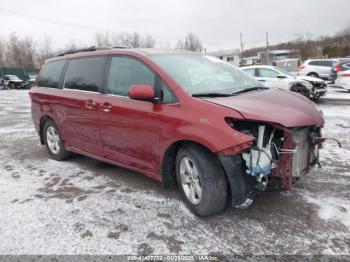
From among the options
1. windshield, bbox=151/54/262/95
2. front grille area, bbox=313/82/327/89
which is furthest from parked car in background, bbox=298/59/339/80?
windshield, bbox=151/54/262/95

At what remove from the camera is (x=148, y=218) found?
3408mm

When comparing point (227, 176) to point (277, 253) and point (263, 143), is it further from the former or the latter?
point (277, 253)

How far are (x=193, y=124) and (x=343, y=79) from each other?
13.4 m

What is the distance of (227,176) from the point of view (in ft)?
9.88

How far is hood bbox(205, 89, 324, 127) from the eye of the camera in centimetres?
297

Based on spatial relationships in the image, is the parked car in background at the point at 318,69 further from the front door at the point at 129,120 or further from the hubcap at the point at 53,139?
the front door at the point at 129,120

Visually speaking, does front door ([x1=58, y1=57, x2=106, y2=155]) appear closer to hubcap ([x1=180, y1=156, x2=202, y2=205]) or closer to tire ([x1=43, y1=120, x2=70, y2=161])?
tire ([x1=43, y1=120, x2=70, y2=161])

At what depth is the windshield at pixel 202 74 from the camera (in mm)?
3627

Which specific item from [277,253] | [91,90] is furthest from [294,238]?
[91,90]

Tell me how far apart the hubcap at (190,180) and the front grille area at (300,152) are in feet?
3.22

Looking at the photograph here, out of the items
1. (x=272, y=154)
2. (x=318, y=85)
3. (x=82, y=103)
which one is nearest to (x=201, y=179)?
(x=272, y=154)

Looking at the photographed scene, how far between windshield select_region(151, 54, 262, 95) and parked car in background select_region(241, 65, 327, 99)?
8120mm

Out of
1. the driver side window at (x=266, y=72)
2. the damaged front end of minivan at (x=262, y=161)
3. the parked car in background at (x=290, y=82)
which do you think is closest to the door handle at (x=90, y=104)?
the damaged front end of minivan at (x=262, y=161)

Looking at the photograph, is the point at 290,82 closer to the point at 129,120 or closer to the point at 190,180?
the point at 129,120
